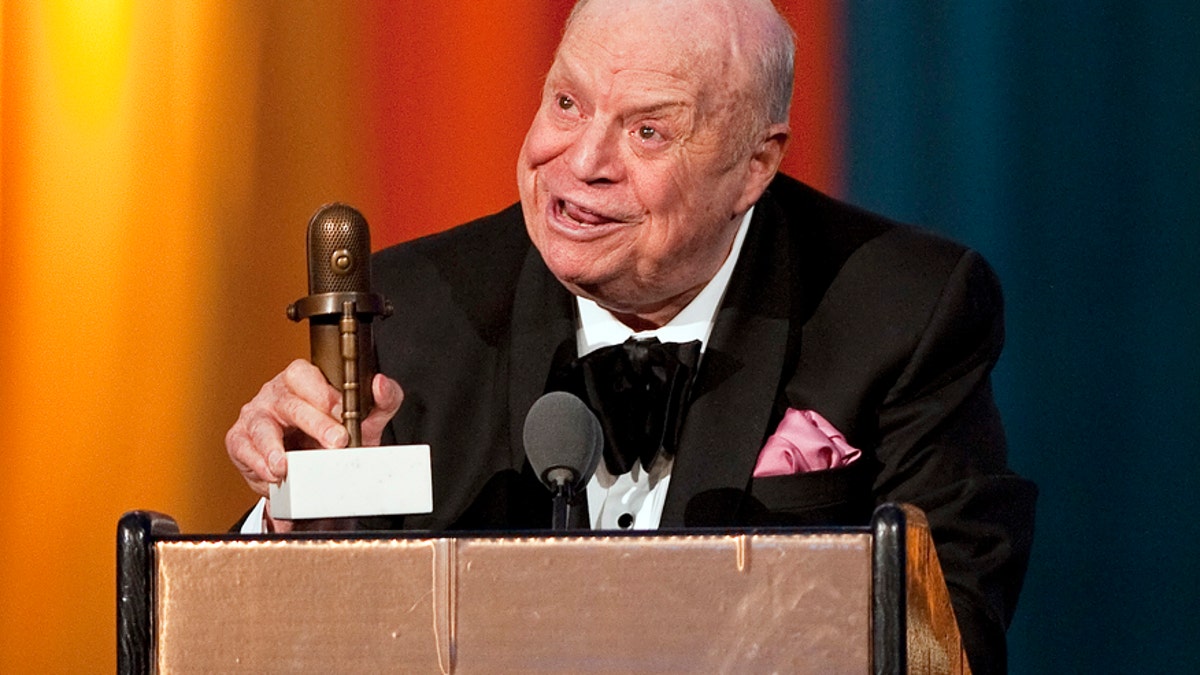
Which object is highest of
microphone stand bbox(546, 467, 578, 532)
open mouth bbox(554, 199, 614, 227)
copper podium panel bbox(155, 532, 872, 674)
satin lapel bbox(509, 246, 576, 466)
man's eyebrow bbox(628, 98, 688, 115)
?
man's eyebrow bbox(628, 98, 688, 115)

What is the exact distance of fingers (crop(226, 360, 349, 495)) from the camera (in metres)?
1.49

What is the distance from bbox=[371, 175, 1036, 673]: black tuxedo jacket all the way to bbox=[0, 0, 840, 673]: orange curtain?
21.0 inches

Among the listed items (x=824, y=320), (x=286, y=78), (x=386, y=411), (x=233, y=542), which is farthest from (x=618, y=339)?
(x=233, y=542)

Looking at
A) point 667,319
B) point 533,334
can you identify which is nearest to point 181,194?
point 533,334

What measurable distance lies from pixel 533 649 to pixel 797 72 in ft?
5.65

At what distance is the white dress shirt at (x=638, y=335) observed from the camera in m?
2.07

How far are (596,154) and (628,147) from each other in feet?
0.18

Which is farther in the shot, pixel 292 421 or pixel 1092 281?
pixel 1092 281

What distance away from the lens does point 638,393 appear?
207 centimetres

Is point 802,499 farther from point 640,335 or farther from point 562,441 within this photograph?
point 562,441

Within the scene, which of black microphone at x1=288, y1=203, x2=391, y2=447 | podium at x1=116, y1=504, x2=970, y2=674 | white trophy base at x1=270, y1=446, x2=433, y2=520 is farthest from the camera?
black microphone at x1=288, y1=203, x2=391, y2=447

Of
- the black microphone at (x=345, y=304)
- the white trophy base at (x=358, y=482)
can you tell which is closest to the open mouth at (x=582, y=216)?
the black microphone at (x=345, y=304)

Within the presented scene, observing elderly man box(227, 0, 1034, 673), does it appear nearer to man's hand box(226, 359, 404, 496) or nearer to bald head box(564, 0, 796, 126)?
bald head box(564, 0, 796, 126)

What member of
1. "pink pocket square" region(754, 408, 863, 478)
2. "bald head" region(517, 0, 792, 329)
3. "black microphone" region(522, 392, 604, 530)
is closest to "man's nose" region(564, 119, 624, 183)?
"bald head" region(517, 0, 792, 329)
